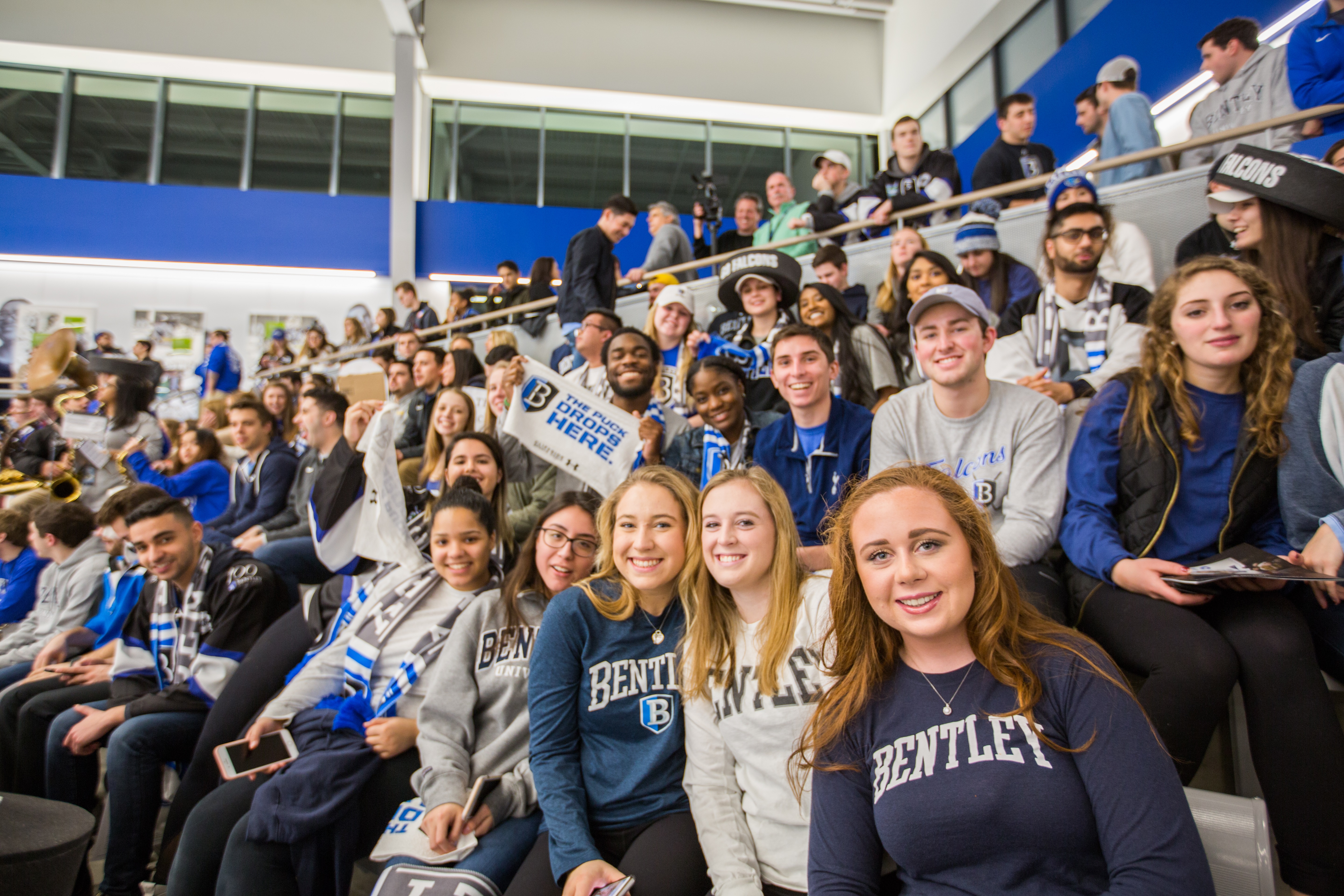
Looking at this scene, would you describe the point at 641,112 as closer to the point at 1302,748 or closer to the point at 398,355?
the point at 398,355

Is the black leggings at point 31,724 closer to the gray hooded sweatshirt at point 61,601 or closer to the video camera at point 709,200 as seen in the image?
the gray hooded sweatshirt at point 61,601

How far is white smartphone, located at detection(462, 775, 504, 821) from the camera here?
192cm

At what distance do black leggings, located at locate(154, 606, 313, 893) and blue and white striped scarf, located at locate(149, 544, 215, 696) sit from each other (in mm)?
260

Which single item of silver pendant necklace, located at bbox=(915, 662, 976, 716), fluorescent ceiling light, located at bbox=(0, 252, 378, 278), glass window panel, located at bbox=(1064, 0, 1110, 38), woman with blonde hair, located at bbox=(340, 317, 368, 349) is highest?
glass window panel, located at bbox=(1064, 0, 1110, 38)

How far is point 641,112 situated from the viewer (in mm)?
13094

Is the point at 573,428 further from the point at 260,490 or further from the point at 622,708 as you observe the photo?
the point at 260,490

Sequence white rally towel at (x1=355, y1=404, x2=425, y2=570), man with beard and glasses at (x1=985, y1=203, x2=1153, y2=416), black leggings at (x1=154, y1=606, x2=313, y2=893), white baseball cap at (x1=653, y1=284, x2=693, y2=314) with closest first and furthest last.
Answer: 1. black leggings at (x1=154, y1=606, x2=313, y2=893)
2. white rally towel at (x1=355, y1=404, x2=425, y2=570)
3. man with beard and glasses at (x1=985, y1=203, x2=1153, y2=416)
4. white baseball cap at (x1=653, y1=284, x2=693, y2=314)

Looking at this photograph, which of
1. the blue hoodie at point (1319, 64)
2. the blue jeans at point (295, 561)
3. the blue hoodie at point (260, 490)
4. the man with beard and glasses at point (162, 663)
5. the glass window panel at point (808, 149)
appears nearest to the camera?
the man with beard and glasses at point (162, 663)

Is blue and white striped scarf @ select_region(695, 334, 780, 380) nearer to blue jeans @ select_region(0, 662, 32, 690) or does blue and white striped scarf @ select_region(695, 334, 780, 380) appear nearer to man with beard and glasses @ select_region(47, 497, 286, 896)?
man with beard and glasses @ select_region(47, 497, 286, 896)

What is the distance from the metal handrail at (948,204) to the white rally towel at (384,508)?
3446 millimetres

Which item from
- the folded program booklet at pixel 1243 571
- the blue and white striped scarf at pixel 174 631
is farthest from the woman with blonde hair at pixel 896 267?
the blue and white striped scarf at pixel 174 631

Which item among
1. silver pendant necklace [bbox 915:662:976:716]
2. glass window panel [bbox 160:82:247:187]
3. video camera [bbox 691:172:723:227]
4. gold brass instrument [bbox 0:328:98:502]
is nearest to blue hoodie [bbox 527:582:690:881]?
silver pendant necklace [bbox 915:662:976:716]

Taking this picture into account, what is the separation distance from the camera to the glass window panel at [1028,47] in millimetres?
9648

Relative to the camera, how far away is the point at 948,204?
5699 millimetres
